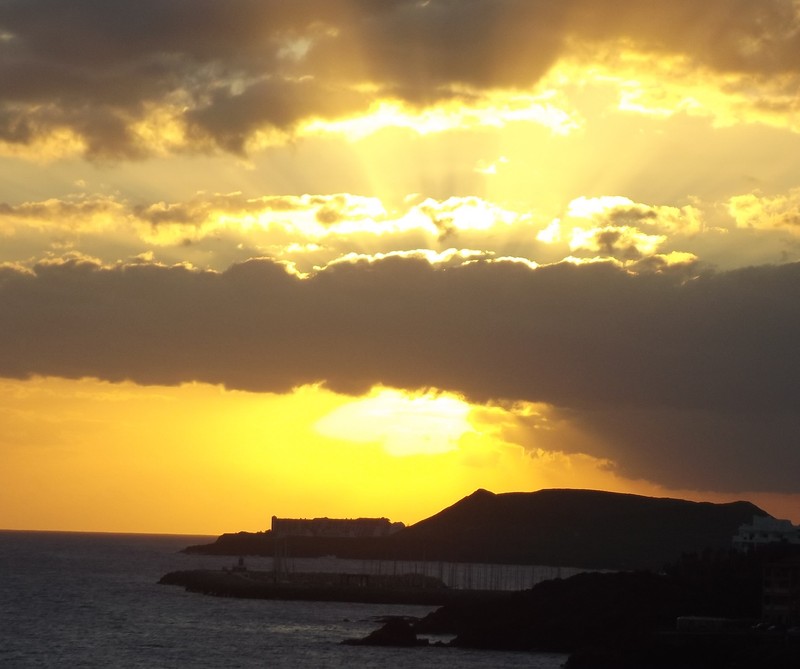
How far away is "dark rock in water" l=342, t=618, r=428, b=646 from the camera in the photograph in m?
113

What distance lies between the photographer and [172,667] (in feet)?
327

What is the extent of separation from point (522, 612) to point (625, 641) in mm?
25833

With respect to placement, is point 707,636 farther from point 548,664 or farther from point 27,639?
point 27,639

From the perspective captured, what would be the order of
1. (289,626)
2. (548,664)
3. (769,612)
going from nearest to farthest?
1. (548,664)
2. (769,612)
3. (289,626)

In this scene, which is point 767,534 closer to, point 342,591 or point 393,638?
point 342,591

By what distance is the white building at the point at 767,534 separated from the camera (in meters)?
164

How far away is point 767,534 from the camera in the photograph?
169125 mm

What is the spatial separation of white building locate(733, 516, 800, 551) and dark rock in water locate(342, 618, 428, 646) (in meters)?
60.9

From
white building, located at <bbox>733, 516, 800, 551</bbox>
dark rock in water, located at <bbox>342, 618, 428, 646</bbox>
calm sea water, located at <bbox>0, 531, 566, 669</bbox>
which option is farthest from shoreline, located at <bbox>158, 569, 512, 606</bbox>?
dark rock in water, located at <bbox>342, 618, 428, 646</bbox>

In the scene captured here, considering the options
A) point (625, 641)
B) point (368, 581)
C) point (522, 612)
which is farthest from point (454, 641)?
point (368, 581)

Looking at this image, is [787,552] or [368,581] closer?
[787,552]

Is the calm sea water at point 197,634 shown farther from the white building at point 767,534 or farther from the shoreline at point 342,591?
the white building at point 767,534

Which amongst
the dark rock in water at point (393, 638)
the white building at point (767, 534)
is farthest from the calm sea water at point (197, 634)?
the white building at point (767, 534)

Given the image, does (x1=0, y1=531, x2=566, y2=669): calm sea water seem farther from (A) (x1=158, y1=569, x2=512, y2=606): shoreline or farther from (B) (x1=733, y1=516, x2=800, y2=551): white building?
(B) (x1=733, y1=516, x2=800, y2=551): white building
